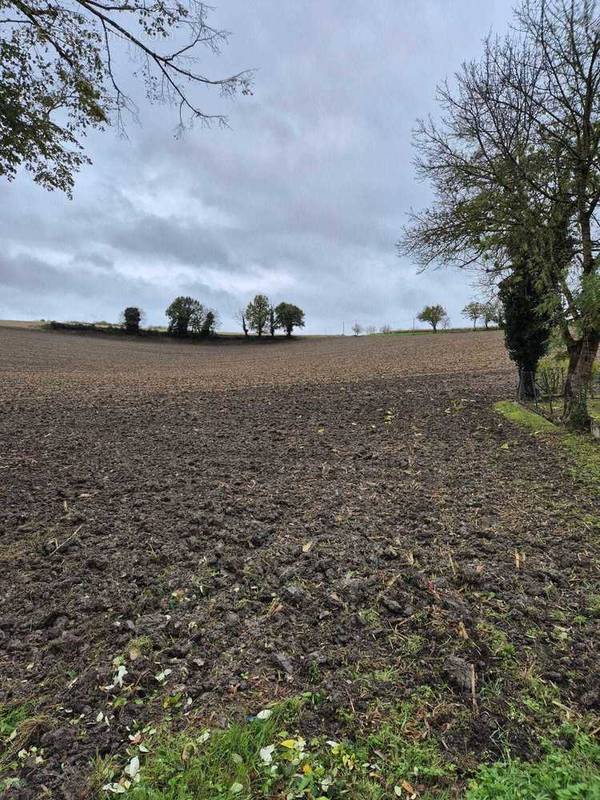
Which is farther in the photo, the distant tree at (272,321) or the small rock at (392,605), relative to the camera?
the distant tree at (272,321)

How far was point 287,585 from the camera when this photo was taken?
131 inches

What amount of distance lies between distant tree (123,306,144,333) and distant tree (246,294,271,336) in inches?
722

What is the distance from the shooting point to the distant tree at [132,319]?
64.8 meters

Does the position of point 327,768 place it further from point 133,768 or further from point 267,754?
point 133,768

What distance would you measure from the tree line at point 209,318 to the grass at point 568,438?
62375 millimetres

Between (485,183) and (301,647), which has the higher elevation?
(485,183)

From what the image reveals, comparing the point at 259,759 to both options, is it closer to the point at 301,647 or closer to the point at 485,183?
the point at 301,647

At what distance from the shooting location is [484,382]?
15.0m

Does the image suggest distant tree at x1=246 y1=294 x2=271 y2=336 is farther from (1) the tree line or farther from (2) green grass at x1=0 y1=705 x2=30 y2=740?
(2) green grass at x1=0 y1=705 x2=30 y2=740

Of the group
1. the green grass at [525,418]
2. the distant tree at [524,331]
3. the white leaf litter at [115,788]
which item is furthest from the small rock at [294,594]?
the distant tree at [524,331]

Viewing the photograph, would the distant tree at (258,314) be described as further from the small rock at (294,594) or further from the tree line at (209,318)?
the small rock at (294,594)

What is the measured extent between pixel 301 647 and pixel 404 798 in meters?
0.99

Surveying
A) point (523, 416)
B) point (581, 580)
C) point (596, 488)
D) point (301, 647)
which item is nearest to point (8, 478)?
point (301, 647)

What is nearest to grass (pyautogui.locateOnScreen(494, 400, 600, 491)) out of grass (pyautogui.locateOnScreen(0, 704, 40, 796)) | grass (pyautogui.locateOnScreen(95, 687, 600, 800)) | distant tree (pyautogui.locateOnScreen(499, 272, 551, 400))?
distant tree (pyautogui.locateOnScreen(499, 272, 551, 400))
